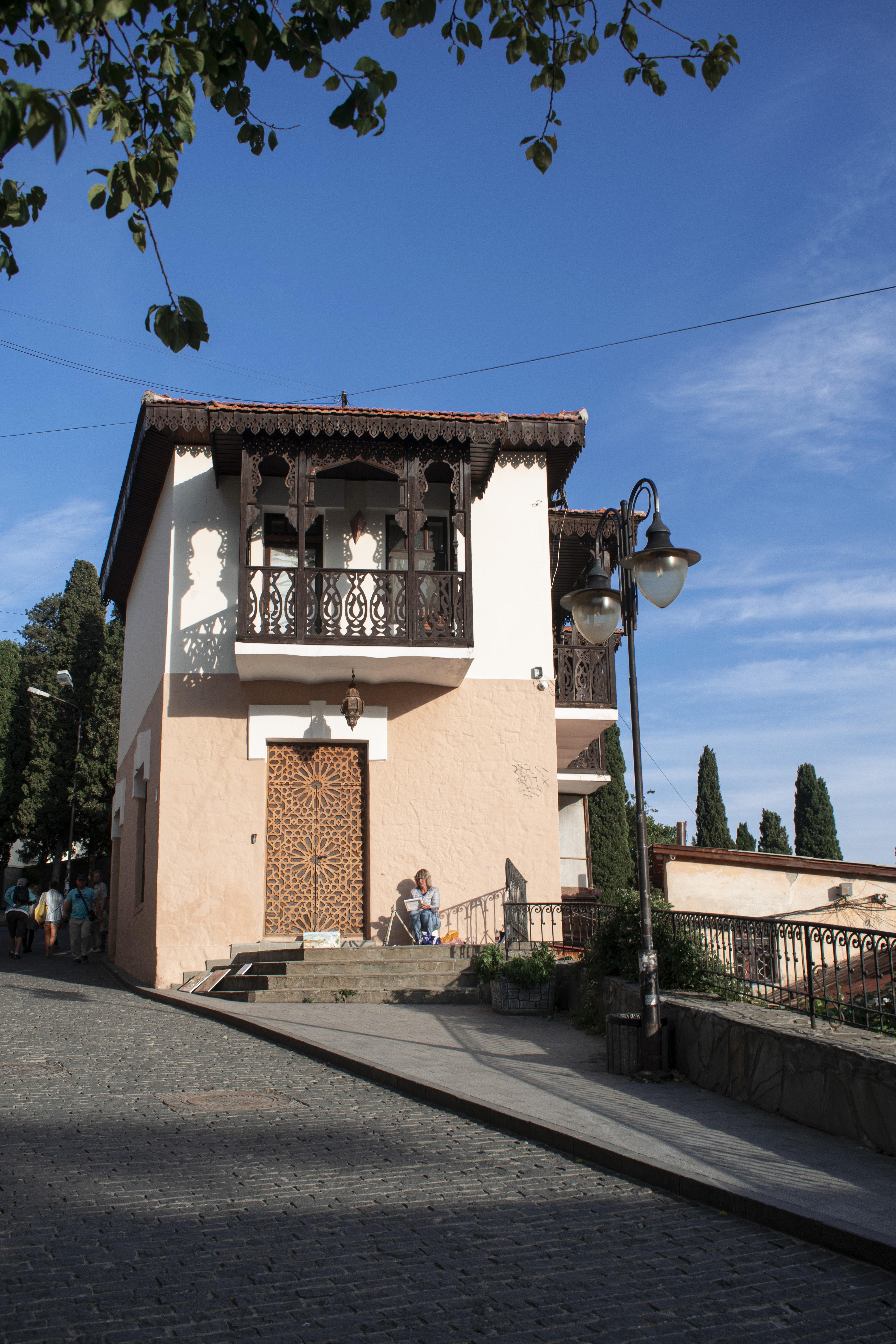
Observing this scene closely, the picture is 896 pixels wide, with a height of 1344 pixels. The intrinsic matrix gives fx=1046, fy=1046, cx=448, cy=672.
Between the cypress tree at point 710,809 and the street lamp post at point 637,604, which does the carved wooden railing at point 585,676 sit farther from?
the cypress tree at point 710,809

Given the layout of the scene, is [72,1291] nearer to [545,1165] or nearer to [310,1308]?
[310,1308]

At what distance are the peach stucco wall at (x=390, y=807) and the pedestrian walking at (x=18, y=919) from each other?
6849 millimetres

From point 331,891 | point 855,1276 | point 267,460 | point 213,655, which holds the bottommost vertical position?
point 855,1276

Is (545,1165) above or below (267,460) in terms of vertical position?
below

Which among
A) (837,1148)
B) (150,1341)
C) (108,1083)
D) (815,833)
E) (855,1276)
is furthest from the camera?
(815,833)

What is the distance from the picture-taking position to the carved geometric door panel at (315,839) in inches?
571

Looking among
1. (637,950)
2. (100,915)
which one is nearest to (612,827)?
(100,915)

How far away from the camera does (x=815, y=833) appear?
150 feet

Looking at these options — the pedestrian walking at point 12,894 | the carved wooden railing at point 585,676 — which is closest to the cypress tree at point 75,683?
the pedestrian walking at point 12,894

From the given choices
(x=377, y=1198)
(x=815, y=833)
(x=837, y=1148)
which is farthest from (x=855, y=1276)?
(x=815, y=833)

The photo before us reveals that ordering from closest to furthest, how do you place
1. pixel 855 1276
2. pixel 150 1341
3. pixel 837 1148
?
pixel 150 1341 → pixel 855 1276 → pixel 837 1148

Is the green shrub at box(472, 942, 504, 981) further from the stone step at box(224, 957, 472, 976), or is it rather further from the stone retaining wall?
the stone retaining wall

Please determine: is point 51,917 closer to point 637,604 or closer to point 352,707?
point 352,707

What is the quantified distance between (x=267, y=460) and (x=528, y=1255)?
12305 mm
